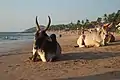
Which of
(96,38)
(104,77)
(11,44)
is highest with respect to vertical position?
(96,38)

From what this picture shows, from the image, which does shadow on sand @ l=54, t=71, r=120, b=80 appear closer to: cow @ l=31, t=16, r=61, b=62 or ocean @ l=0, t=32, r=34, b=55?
cow @ l=31, t=16, r=61, b=62

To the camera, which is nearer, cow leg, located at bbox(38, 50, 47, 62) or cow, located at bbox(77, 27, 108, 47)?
cow leg, located at bbox(38, 50, 47, 62)

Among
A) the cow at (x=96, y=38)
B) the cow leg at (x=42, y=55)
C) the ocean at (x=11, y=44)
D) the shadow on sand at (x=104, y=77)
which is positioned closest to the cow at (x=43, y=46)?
the cow leg at (x=42, y=55)

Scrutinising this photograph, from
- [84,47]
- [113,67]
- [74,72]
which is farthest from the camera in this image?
[84,47]

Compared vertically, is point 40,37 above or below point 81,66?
above

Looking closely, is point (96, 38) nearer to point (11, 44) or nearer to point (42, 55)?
point (42, 55)

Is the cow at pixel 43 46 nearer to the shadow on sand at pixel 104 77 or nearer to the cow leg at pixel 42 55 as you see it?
the cow leg at pixel 42 55

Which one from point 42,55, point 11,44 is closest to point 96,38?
point 42,55

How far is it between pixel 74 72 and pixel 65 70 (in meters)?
0.46

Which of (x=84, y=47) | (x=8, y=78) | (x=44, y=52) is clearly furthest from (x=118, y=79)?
(x=84, y=47)

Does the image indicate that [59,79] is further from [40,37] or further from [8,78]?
[40,37]

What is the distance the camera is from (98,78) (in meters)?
7.46

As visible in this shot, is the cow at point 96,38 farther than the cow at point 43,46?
Yes

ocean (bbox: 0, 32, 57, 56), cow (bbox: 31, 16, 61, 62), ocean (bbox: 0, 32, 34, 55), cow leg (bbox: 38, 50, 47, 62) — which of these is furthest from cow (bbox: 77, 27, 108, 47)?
cow leg (bbox: 38, 50, 47, 62)
